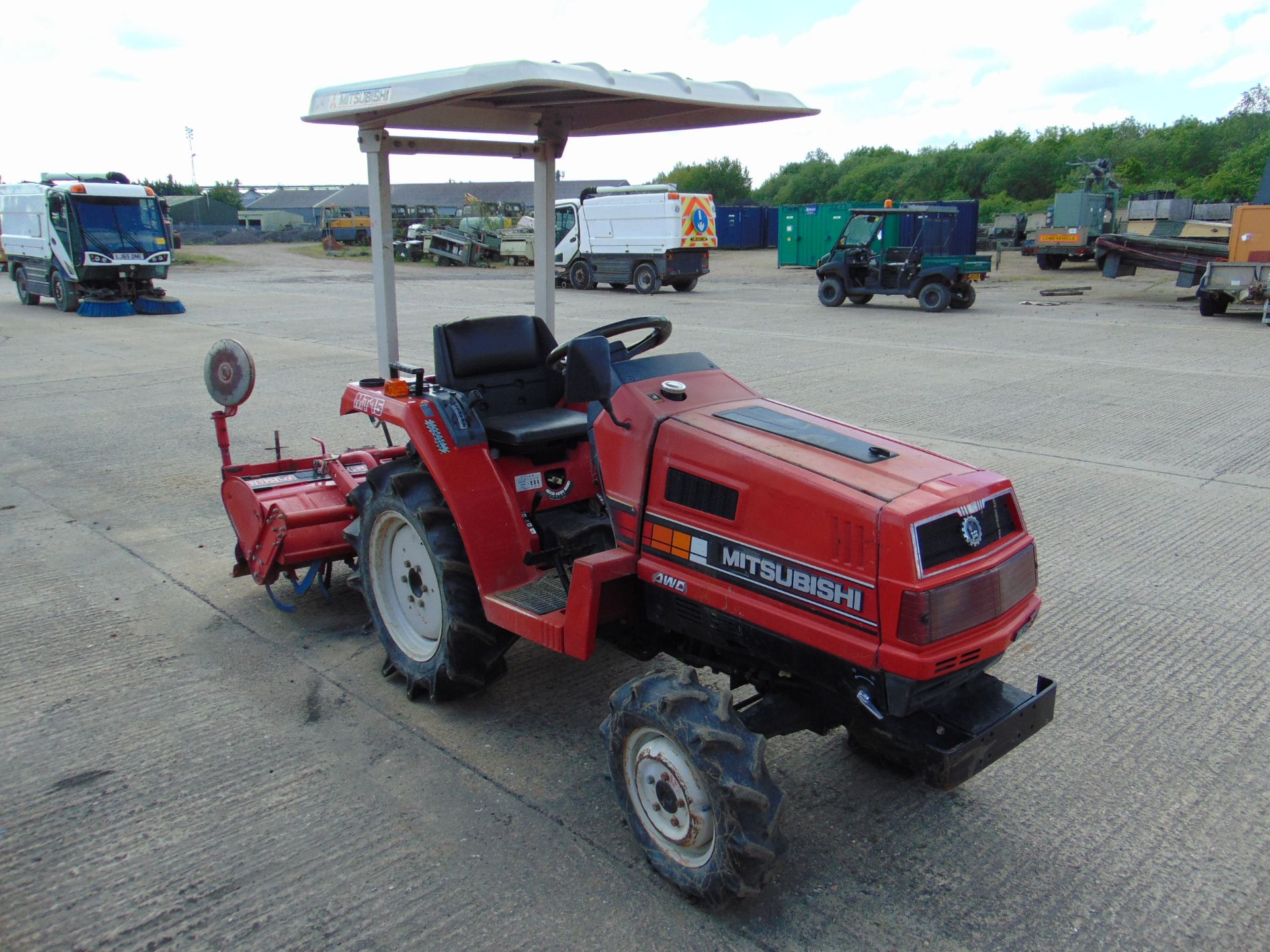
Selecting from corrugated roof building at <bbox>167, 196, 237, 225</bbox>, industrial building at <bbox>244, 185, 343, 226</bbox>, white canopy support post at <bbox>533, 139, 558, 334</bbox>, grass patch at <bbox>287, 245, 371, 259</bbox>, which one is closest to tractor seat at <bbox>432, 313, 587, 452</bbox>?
white canopy support post at <bbox>533, 139, 558, 334</bbox>

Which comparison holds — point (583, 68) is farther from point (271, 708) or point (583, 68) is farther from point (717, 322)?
point (717, 322)

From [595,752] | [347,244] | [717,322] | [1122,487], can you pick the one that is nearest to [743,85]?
[595,752]

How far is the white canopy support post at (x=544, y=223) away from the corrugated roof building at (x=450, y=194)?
180 feet

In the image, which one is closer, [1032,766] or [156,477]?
[1032,766]

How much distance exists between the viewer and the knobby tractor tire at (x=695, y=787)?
246cm

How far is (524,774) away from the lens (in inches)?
131

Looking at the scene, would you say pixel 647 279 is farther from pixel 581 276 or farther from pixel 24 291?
pixel 24 291

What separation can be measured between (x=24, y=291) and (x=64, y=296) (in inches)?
94.1

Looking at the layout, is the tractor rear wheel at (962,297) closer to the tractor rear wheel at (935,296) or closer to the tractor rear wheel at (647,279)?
the tractor rear wheel at (935,296)

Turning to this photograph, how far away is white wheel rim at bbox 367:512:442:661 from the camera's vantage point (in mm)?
3795

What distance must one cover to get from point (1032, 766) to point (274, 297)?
21742mm

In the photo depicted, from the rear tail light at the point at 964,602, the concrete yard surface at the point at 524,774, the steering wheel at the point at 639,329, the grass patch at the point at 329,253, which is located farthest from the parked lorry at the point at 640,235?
the rear tail light at the point at 964,602

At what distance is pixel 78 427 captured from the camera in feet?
28.4

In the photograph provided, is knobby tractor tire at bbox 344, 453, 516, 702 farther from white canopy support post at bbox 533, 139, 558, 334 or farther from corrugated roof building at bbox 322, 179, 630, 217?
corrugated roof building at bbox 322, 179, 630, 217
